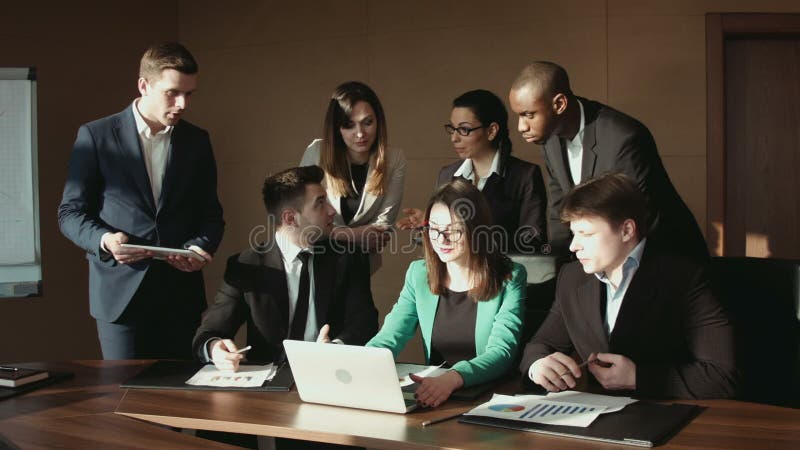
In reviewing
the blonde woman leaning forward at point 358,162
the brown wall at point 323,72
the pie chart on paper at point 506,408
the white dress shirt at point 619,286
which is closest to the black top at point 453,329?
the white dress shirt at point 619,286

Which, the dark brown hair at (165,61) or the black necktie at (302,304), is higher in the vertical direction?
the dark brown hair at (165,61)

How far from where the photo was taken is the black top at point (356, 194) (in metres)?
3.40

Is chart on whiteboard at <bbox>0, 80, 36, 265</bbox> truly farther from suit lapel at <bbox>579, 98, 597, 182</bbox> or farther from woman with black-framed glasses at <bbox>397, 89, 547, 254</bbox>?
suit lapel at <bbox>579, 98, 597, 182</bbox>

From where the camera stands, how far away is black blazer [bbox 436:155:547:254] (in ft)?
11.4

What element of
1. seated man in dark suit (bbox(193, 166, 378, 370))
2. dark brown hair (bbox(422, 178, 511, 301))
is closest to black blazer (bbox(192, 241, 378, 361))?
seated man in dark suit (bbox(193, 166, 378, 370))

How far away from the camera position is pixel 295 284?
9.54 feet

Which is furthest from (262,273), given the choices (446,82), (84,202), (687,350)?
(446,82)

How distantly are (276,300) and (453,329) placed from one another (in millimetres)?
629

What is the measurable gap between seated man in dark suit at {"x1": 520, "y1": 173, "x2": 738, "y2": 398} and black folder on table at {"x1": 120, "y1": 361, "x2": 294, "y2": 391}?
663 millimetres

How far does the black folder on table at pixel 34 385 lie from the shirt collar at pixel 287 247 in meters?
0.77

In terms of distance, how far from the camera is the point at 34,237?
15.0 feet

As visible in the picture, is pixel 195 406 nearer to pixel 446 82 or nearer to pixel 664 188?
pixel 664 188

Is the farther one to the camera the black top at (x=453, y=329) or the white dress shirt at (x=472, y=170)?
the white dress shirt at (x=472, y=170)

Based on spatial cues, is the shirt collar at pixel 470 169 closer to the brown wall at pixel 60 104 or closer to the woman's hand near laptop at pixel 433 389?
the woman's hand near laptop at pixel 433 389
